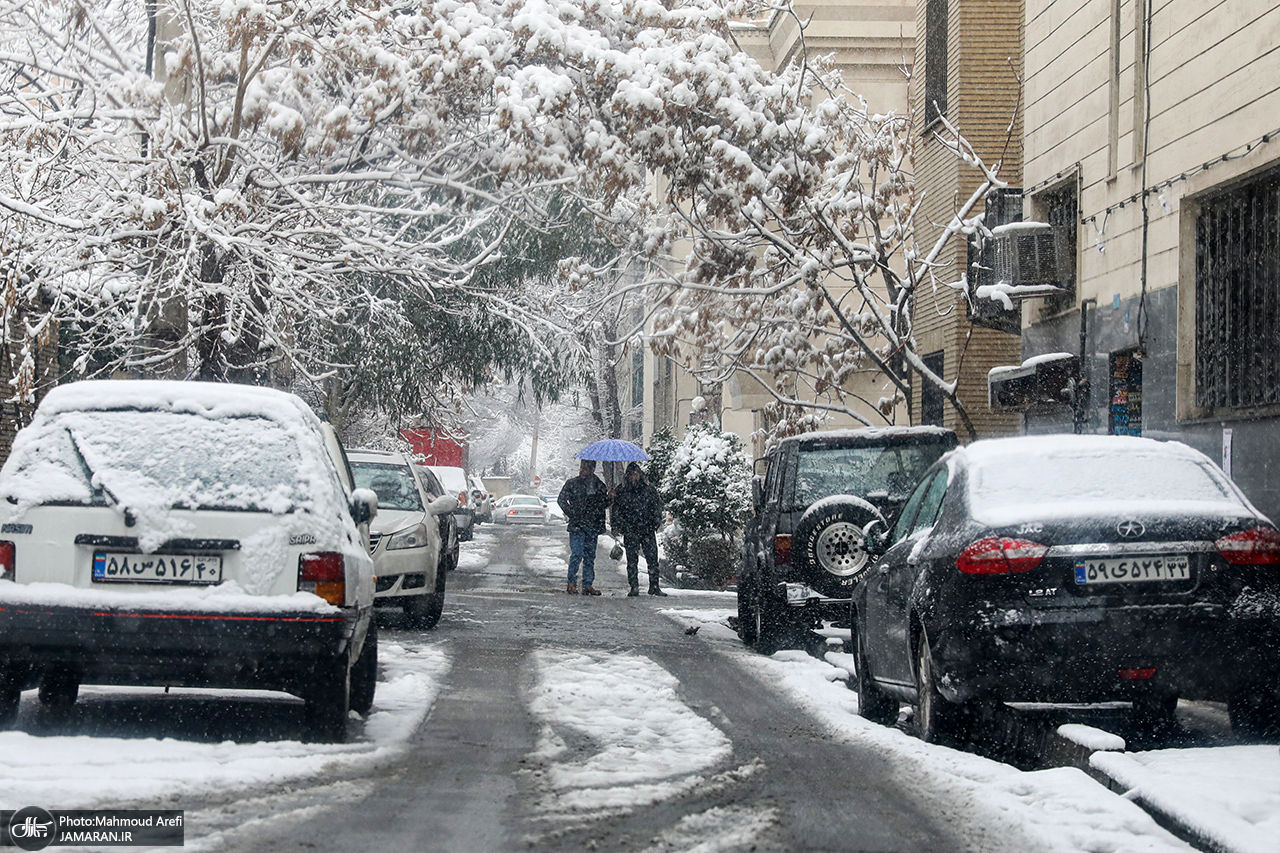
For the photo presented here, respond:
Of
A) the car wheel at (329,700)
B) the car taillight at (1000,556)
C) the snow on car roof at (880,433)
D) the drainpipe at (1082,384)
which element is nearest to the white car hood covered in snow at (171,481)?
the car wheel at (329,700)

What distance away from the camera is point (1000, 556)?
763cm

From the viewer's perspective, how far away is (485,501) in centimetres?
6756

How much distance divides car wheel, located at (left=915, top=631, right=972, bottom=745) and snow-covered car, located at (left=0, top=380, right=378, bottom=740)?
2.85 metres

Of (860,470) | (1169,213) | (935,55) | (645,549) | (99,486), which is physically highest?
(935,55)

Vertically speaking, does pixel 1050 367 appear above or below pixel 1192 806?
above

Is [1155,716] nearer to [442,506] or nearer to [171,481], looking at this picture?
[171,481]

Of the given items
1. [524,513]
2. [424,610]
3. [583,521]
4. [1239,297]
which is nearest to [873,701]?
[1239,297]

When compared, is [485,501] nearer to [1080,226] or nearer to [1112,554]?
[1080,226]

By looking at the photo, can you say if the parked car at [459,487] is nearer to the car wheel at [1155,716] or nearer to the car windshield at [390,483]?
the car windshield at [390,483]

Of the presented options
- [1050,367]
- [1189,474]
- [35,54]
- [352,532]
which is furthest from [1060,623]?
[35,54]

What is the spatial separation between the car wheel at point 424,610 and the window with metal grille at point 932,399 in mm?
Result: 9875

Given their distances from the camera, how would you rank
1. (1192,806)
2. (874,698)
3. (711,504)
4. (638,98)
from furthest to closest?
1. (711,504)
2. (638,98)
3. (874,698)
4. (1192,806)

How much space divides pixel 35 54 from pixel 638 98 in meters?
6.43

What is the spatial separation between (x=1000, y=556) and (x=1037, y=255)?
1037 cm
